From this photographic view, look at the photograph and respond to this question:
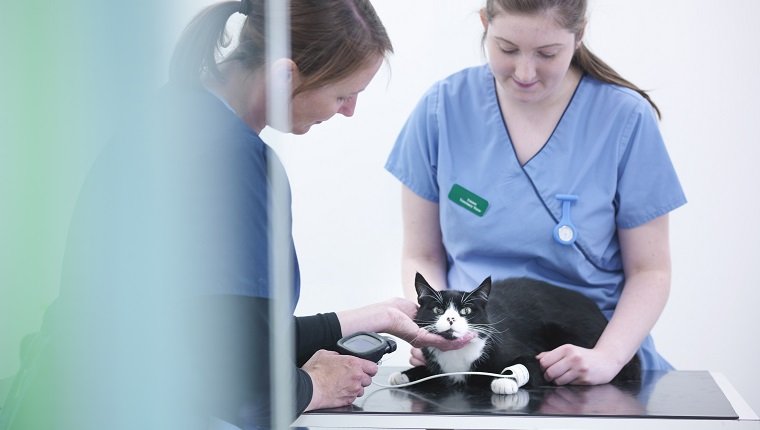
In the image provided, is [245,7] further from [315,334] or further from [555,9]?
[555,9]

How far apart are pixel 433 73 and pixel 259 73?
1.24 m

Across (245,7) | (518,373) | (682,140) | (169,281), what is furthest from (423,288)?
(682,140)

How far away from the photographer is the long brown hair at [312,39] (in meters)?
0.78

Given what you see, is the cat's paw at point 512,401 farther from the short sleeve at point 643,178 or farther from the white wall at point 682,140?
the white wall at point 682,140

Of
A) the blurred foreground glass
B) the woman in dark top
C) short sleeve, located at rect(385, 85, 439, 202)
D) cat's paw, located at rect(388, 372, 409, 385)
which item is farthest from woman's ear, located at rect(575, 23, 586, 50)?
the blurred foreground glass

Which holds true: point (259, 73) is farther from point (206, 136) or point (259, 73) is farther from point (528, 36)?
point (528, 36)

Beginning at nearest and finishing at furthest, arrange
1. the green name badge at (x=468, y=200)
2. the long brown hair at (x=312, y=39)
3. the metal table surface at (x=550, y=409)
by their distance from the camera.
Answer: the long brown hair at (x=312, y=39)
the metal table surface at (x=550, y=409)
the green name badge at (x=468, y=200)

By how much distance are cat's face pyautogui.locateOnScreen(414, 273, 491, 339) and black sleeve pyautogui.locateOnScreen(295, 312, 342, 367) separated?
0.52ft

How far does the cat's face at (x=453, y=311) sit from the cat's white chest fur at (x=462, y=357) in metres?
0.02

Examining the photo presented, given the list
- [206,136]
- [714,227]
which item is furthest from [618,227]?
[206,136]

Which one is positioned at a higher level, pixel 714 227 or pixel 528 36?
pixel 528 36

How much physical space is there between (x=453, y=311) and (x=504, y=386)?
134 millimetres

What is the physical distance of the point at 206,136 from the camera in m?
0.68

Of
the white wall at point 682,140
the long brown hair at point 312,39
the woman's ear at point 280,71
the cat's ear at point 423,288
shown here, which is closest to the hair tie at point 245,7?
the long brown hair at point 312,39
